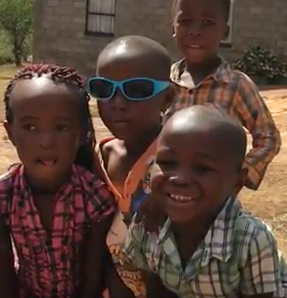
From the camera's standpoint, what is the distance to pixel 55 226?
307 cm

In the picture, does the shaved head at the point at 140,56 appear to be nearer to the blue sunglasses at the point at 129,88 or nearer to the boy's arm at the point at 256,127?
the blue sunglasses at the point at 129,88

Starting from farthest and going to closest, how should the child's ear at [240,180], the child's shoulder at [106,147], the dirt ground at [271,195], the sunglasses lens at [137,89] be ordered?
the dirt ground at [271,195] → the child's shoulder at [106,147] → the sunglasses lens at [137,89] → the child's ear at [240,180]

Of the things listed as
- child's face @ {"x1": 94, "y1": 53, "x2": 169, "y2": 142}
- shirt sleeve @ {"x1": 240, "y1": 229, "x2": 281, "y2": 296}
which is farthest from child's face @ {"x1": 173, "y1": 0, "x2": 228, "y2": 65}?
shirt sleeve @ {"x1": 240, "y1": 229, "x2": 281, "y2": 296}

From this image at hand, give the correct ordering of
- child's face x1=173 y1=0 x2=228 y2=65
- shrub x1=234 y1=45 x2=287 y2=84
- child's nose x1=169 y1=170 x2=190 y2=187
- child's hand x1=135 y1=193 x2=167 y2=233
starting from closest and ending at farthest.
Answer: child's nose x1=169 y1=170 x2=190 y2=187
child's hand x1=135 y1=193 x2=167 y2=233
child's face x1=173 y1=0 x2=228 y2=65
shrub x1=234 y1=45 x2=287 y2=84

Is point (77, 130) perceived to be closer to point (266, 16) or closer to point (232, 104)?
point (232, 104)

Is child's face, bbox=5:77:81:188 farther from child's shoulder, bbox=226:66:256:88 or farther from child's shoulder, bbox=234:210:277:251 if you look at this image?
child's shoulder, bbox=226:66:256:88

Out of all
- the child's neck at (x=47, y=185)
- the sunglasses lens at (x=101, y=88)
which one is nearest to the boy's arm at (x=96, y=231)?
the child's neck at (x=47, y=185)

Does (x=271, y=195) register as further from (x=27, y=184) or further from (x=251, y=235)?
(x=251, y=235)

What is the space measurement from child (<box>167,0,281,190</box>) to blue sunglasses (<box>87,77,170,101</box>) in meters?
0.46

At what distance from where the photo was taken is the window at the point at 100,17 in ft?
61.9

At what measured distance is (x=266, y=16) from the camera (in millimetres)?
17547

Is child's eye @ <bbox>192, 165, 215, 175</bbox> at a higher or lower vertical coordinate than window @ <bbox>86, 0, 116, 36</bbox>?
higher

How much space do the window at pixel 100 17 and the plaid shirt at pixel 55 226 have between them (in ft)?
52.4

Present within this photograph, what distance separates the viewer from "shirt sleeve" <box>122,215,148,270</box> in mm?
2941
